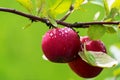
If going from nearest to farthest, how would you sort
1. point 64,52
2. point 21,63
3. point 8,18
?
point 64,52 → point 21,63 → point 8,18

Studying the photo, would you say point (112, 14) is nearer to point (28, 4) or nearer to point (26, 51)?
point (28, 4)

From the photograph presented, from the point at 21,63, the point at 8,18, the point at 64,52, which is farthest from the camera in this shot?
the point at 8,18

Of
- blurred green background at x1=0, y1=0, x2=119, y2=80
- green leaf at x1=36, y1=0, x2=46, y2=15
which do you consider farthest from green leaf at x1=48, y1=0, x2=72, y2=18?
blurred green background at x1=0, y1=0, x2=119, y2=80

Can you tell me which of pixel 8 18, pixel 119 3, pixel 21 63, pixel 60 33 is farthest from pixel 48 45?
pixel 8 18

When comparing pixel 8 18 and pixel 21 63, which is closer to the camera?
pixel 21 63

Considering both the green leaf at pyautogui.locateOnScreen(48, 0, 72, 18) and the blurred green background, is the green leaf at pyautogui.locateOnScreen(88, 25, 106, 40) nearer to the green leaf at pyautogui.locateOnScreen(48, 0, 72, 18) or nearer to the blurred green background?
the green leaf at pyautogui.locateOnScreen(48, 0, 72, 18)

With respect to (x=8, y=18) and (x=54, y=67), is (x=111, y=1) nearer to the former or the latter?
(x=54, y=67)

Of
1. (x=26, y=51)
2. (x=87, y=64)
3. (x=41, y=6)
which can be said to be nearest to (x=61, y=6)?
(x=41, y=6)
